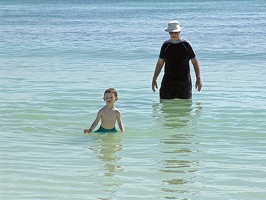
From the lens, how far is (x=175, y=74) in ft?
38.1

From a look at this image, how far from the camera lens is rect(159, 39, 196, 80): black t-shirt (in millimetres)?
11258

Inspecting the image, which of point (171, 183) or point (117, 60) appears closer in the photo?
point (171, 183)

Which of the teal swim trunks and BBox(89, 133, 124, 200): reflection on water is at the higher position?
the teal swim trunks

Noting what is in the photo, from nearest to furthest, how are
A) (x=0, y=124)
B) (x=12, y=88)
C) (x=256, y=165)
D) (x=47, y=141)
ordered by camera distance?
(x=256, y=165), (x=47, y=141), (x=0, y=124), (x=12, y=88)

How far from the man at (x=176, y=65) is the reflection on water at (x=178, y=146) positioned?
231 mm

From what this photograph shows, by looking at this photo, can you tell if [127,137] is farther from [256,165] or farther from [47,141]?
[256,165]

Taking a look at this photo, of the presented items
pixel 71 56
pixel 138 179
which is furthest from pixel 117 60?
pixel 138 179

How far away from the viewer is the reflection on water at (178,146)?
23.2 ft

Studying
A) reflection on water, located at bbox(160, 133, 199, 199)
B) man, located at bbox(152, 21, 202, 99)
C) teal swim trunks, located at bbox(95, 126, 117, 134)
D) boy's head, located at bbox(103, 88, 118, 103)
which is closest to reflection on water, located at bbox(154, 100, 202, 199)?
reflection on water, located at bbox(160, 133, 199, 199)

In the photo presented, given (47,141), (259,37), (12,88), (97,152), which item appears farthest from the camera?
(259,37)

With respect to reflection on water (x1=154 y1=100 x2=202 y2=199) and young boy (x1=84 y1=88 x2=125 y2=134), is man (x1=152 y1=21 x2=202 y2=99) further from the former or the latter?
young boy (x1=84 y1=88 x2=125 y2=134)

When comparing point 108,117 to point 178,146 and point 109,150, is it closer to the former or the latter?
point 109,150

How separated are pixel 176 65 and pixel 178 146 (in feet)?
9.13

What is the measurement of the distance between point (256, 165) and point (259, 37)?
1983 cm
